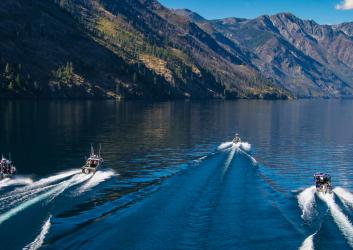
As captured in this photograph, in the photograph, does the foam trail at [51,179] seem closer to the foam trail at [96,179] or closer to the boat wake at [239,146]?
the foam trail at [96,179]

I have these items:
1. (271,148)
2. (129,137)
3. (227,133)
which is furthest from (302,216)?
(227,133)

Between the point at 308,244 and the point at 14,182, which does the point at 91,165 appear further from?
the point at 308,244

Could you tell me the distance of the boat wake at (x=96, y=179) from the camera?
79250 mm

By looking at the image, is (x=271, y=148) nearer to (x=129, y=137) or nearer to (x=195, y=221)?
(x=129, y=137)

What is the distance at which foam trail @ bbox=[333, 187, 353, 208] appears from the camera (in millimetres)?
75500

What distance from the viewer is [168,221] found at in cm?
6188

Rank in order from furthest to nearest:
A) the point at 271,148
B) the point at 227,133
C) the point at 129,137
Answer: the point at 227,133 < the point at 129,137 < the point at 271,148

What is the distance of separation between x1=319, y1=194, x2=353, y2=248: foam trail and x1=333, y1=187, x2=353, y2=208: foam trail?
2139 mm

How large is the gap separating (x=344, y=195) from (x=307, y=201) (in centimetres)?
965

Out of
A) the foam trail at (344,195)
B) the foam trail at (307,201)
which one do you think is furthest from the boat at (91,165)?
the foam trail at (344,195)

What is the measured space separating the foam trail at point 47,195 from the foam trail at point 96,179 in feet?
4.71

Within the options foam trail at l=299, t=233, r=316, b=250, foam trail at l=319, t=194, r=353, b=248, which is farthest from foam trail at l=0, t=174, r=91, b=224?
foam trail at l=319, t=194, r=353, b=248

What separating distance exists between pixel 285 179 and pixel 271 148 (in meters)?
49.9

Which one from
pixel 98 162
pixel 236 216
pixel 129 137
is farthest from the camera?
pixel 129 137
